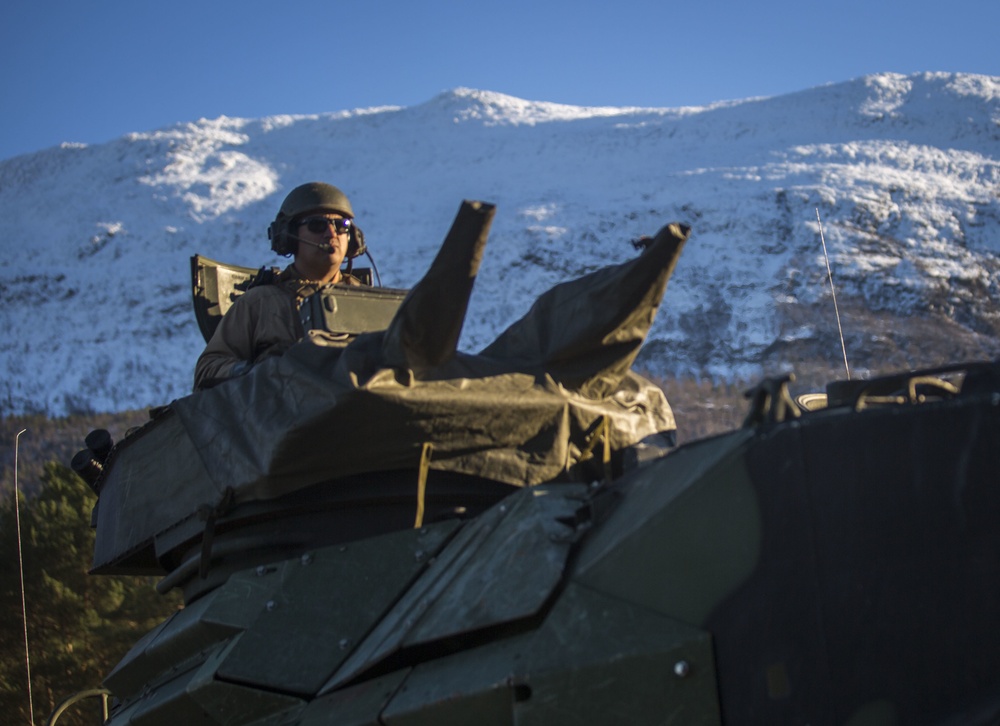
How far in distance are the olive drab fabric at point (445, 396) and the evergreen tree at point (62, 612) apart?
16.4m

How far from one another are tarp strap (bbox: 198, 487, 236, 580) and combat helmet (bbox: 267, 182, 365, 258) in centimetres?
212

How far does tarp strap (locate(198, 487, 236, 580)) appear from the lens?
5.55 meters

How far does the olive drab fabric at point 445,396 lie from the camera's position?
196 inches

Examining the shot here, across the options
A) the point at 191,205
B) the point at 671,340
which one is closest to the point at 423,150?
the point at 191,205

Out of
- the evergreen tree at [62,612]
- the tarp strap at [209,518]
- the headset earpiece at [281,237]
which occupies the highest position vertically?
the headset earpiece at [281,237]

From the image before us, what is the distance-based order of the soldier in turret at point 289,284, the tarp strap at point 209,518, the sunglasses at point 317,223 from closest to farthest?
1. the tarp strap at point 209,518
2. the soldier in turret at point 289,284
3. the sunglasses at point 317,223

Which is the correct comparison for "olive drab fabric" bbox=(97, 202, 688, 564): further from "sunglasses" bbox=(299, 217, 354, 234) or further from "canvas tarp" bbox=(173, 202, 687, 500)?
"sunglasses" bbox=(299, 217, 354, 234)

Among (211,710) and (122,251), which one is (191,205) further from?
(211,710)

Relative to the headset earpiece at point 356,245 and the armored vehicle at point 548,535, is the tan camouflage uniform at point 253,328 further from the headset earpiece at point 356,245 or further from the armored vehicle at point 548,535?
the headset earpiece at point 356,245

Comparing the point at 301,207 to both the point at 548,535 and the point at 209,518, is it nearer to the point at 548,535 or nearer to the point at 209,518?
Answer: the point at 209,518

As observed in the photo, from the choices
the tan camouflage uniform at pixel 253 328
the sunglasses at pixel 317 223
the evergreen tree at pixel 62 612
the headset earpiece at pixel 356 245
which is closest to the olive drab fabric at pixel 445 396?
the tan camouflage uniform at pixel 253 328

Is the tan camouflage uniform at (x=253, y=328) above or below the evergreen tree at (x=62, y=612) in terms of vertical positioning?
above

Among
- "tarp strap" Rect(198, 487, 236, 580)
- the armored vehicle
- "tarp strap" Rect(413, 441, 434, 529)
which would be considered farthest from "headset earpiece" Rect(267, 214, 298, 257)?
"tarp strap" Rect(413, 441, 434, 529)

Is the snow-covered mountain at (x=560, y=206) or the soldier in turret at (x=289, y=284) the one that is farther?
the snow-covered mountain at (x=560, y=206)
